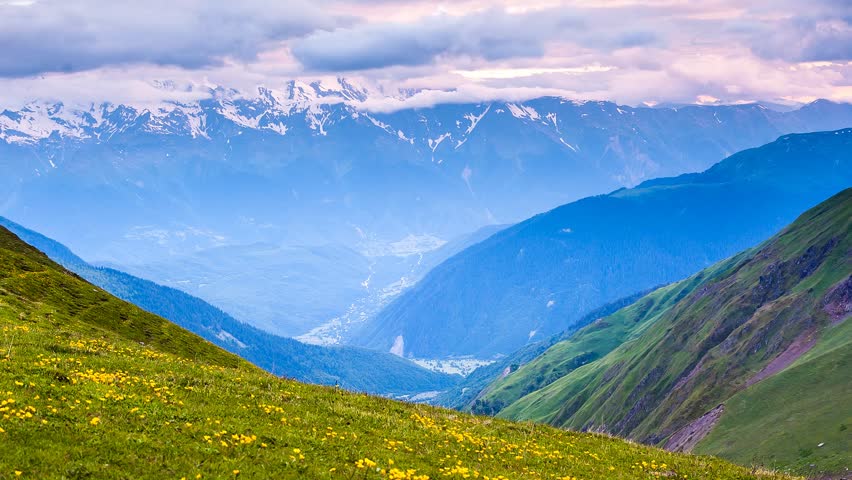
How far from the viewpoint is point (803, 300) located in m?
183

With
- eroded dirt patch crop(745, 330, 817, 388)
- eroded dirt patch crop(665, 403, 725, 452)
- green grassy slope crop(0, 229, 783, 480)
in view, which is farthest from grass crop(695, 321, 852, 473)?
green grassy slope crop(0, 229, 783, 480)

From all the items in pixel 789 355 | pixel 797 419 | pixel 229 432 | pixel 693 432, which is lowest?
pixel 693 432

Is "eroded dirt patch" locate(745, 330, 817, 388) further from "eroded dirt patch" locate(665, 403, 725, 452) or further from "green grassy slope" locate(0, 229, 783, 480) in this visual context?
"green grassy slope" locate(0, 229, 783, 480)

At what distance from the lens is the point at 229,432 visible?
86.6 feet

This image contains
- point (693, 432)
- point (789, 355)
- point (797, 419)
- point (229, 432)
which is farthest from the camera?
point (789, 355)

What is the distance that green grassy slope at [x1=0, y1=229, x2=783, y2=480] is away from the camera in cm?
2278

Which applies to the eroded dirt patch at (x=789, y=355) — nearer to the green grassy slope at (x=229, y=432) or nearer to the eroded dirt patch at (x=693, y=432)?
the eroded dirt patch at (x=693, y=432)

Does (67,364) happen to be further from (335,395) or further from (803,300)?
(803,300)

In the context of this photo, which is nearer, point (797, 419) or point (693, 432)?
point (797, 419)

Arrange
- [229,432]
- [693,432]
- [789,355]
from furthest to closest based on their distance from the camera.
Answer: [789,355]
[693,432]
[229,432]

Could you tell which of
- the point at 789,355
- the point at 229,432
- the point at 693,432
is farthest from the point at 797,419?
the point at 229,432

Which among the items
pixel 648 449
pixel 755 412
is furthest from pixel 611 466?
pixel 755 412

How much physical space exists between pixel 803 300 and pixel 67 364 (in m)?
192

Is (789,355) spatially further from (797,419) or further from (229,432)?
(229,432)
